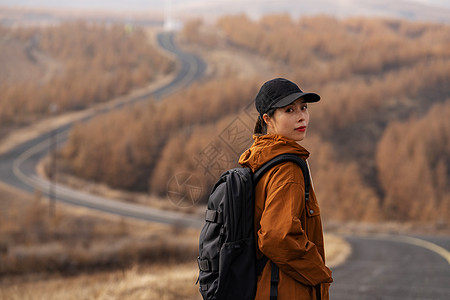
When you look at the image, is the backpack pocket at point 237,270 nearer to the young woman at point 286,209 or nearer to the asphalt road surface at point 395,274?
the young woman at point 286,209

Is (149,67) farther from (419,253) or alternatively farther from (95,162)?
(419,253)

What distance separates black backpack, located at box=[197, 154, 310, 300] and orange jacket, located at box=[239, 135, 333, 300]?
31mm

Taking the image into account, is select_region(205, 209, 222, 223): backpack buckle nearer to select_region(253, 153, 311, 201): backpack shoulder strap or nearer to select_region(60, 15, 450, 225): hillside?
select_region(253, 153, 311, 201): backpack shoulder strap

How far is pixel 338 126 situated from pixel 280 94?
173ft

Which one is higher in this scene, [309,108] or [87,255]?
[309,108]

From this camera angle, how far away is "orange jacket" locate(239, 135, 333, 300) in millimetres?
2242

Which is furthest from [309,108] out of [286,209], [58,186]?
[286,209]

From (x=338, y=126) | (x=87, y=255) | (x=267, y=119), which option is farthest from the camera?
(x=338, y=126)

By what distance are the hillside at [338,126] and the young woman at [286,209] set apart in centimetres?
2408

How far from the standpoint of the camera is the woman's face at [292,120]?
2520 mm

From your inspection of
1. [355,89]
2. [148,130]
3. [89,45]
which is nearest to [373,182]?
[355,89]

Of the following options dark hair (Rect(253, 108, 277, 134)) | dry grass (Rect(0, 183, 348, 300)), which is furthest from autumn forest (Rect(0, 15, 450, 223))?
dark hair (Rect(253, 108, 277, 134))

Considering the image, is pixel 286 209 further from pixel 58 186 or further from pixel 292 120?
pixel 58 186

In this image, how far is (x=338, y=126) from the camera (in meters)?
53.6
